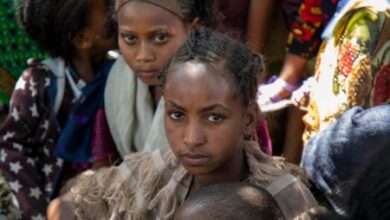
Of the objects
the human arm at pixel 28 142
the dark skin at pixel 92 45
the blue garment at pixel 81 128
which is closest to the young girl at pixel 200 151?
the blue garment at pixel 81 128

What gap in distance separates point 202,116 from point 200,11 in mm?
793

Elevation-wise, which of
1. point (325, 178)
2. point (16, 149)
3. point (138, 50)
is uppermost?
point (138, 50)

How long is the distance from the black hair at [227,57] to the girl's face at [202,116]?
0.03m

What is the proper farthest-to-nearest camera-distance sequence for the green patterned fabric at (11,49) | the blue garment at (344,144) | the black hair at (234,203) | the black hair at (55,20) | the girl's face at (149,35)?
the green patterned fabric at (11,49)
the black hair at (55,20)
the girl's face at (149,35)
the blue garment at (344,144)
the black hair at (234,203)

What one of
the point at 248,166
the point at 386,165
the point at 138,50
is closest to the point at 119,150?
the point at 138,50

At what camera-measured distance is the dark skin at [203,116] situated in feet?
6.72

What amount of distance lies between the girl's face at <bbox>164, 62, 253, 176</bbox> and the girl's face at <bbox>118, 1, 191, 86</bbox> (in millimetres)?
484

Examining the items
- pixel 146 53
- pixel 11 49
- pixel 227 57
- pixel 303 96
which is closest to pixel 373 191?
pixel 227 57

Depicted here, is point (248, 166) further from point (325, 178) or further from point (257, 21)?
point (257, 21)

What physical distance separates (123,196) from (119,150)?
2.08ft

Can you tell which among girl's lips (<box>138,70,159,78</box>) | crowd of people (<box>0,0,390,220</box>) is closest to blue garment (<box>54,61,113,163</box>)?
crowd of people (<box>0,0,390,220</box>)

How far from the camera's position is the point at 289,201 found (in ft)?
6.86

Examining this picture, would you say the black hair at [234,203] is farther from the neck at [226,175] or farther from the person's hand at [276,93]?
the person's hand at [276,93]

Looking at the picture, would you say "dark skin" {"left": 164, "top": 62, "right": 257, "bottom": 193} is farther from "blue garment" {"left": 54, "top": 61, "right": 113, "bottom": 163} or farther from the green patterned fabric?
the green patterned fabric
